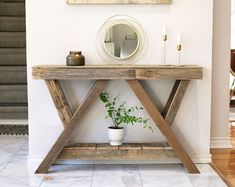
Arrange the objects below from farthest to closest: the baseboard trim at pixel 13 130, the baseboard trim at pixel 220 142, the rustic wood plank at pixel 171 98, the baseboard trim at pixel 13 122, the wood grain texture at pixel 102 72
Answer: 1. the baseboard trim at pixel 13 122
2. the baseboard trim at pixel 13 130
3. the baseboard trim at pixel 220 142
4. the rustic wood plank at pixel 171 98
5. the wood grain texture at pixel 102 72

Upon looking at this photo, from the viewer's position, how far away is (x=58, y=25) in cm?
310

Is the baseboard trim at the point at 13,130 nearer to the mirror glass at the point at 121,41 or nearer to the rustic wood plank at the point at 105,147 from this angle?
the rustic wood plank at the point at 105,147

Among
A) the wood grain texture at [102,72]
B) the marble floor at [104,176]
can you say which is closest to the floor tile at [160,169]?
the marble floor at [104,176]

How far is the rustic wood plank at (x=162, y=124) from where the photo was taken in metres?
2.91

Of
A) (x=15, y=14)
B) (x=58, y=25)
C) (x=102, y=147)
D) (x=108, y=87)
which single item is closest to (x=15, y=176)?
(x=102, y=147)

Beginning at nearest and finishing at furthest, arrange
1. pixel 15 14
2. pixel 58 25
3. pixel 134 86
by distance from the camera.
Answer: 1. pixel 134 86
2. pixel 58 25
3. pixel 15 14

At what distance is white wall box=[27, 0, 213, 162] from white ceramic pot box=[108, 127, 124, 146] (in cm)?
13

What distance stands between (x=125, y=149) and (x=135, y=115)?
31 cm

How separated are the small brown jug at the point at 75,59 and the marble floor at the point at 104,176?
0.82m

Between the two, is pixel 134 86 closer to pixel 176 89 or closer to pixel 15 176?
pixel 176 89

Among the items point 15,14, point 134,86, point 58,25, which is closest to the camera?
point 134,86

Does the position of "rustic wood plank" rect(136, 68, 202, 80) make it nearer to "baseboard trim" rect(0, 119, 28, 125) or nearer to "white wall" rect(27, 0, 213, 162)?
"white wall" rect(27, 0, 213, 162)

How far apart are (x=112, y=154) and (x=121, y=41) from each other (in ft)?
2.91

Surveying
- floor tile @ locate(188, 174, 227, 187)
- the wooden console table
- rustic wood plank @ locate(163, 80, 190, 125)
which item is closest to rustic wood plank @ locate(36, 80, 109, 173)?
the wooden console table
